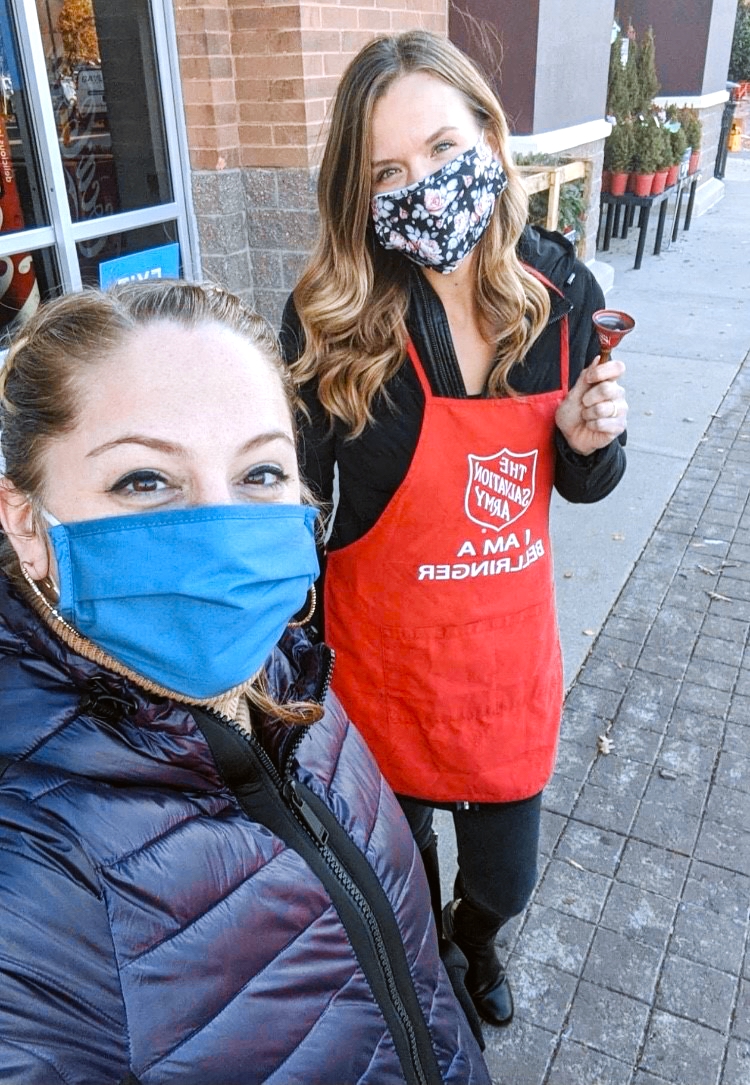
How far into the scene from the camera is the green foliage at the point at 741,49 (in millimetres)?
24344

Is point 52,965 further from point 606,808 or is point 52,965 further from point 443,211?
point 606,808

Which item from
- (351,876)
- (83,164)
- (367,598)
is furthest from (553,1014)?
(83,164)

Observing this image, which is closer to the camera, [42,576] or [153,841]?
[153,841]

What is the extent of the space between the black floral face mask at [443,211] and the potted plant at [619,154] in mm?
9328

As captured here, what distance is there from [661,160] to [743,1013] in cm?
999

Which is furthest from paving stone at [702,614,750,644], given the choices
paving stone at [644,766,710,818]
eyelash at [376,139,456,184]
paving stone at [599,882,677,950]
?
eyelash at [376,139,456,184]

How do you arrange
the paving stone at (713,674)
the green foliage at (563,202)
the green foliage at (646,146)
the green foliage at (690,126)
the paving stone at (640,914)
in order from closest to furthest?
the paving stone at (640,914) → the paving stone at (713,674) → the green foliage at (563,202) → the green foliage at (646,146) → the green foliage at (690,126)

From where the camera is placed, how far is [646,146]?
10.2m

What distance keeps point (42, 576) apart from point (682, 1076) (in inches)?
86.7

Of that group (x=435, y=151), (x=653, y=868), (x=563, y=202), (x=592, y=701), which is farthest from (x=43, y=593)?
(x=563, y=202)

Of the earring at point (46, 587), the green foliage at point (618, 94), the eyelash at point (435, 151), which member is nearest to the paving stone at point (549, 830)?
the eyelash at point (435, 151)

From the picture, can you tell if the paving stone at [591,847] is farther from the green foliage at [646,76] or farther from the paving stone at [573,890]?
the green foliage at [646,76]

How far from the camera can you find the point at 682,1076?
7.82ft

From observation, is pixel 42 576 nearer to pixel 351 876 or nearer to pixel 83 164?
pixel 351 876
